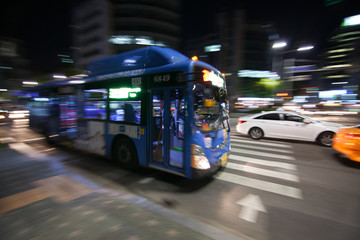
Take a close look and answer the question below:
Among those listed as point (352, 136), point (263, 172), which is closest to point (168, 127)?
point (263, 172)

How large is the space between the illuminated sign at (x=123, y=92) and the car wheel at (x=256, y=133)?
730 centimetres

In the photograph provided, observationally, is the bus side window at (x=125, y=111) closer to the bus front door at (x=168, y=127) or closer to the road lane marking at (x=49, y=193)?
the bus front door at (x=168, y=127)

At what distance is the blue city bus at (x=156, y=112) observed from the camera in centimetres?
411

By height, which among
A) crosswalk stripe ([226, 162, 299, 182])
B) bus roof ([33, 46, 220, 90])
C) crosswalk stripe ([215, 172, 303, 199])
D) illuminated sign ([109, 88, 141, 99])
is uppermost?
bus roof ([33, 46, 220, 90])

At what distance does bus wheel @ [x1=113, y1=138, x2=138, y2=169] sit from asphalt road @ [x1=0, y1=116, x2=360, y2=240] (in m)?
0.24

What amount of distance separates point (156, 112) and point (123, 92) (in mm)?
1314

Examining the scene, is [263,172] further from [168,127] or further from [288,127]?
[288,127]

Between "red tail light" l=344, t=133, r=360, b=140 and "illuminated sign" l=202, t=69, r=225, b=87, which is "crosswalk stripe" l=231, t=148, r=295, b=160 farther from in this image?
"illuminated sign" l=202, t=69, r=225, b=87

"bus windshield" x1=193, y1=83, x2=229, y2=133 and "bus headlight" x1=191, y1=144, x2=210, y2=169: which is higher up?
"bus windshield" x1=193, y1=83, x2=229, y2=133

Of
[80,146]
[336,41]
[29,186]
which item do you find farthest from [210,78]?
[336,41]

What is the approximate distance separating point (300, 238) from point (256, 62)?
75.6m

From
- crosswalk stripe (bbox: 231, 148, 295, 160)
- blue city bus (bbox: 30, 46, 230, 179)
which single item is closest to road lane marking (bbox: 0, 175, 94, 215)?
blue city bus (bbox: 30, 46, 230, 179)

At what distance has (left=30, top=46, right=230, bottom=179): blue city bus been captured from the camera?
4.11m

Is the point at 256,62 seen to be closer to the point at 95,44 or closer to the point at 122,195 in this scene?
the point at 95,44
